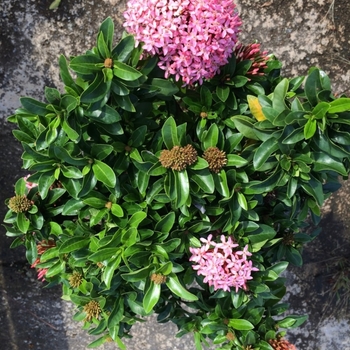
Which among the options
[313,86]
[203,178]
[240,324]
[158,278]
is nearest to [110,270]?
[158,278]

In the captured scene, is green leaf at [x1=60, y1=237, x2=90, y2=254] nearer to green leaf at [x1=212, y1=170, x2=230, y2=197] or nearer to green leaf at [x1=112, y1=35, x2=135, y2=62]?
green leaf at [x1=212, y1=170, x2=230, y2=197]

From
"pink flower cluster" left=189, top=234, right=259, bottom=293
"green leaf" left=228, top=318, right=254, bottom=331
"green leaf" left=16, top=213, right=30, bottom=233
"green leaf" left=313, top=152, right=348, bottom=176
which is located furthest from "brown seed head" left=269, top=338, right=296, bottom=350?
"green leaf" left=16, top=213, right=30, bottom=233

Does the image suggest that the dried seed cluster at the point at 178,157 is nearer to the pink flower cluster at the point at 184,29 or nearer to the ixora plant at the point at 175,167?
the ixora plant at the point at 175,167

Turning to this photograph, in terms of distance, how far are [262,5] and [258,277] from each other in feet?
4.12

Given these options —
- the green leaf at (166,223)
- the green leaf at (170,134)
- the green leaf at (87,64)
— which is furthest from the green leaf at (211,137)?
the green leaf at (87,64)

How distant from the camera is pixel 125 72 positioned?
103 cm

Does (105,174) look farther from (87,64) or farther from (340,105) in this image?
(340,105)

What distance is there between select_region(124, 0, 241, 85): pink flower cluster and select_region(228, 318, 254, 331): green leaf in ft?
2.54

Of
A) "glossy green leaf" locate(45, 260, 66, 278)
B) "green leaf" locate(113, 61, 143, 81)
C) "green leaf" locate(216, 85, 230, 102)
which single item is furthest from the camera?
"glossy green leaf" locate(45, 260, 66, 278)

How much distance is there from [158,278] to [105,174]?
32cm

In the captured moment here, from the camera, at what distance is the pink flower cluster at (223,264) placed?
120 centimetres

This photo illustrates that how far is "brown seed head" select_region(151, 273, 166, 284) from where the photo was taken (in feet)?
3.85

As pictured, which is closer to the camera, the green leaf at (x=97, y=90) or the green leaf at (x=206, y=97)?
the green leaf at (x=97, y=90)

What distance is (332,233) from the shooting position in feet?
7.32
